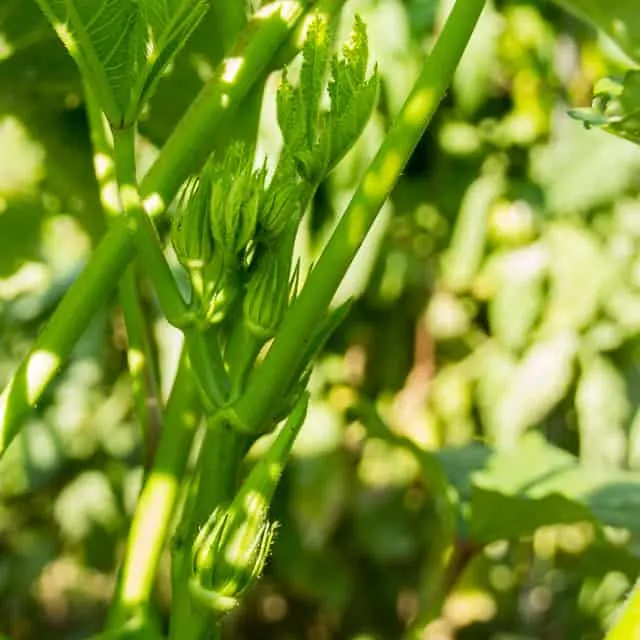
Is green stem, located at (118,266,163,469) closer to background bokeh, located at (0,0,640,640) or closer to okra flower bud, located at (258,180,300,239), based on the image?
okra flower bud, located at (258,180,300,239)

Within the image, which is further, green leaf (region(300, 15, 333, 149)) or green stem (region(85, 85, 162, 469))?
green stem (region(85, 85, 162, 469))

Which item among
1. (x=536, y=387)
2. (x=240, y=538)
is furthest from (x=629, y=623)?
(x=536, y=387)

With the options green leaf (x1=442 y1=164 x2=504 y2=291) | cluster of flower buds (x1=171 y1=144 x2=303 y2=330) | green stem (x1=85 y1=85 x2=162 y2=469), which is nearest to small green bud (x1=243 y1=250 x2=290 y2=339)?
cluster of flower buds (x1=171 y1=144 x2=303 y2=330)

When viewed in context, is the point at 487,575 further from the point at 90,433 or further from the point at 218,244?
the point at 218,244

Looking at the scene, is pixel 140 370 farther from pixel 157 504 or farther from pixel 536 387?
pixel 536 387

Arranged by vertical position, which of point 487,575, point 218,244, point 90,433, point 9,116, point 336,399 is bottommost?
point 487,575

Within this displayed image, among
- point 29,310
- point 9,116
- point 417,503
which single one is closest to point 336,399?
point 417,503

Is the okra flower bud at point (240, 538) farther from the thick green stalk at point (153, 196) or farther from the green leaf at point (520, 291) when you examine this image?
the green leaf at point (520, 291)
